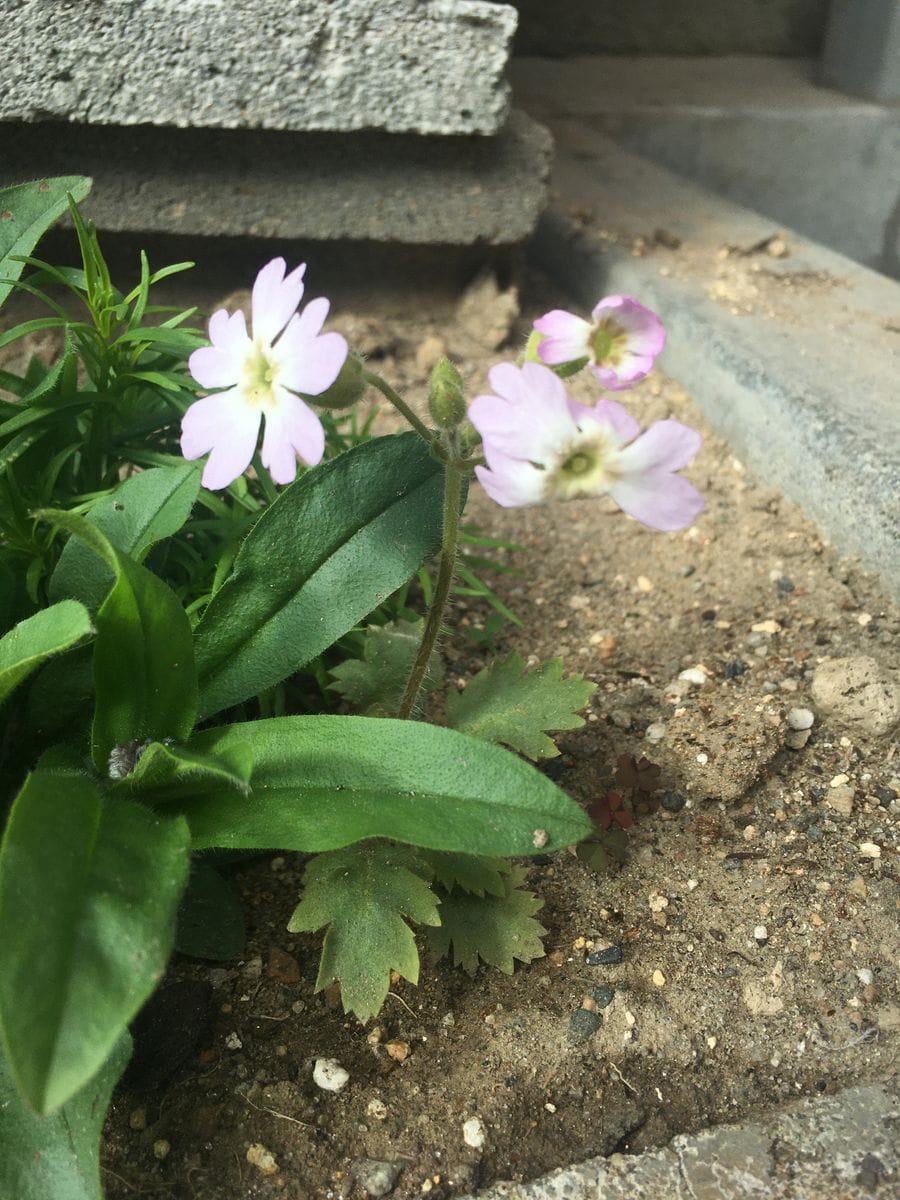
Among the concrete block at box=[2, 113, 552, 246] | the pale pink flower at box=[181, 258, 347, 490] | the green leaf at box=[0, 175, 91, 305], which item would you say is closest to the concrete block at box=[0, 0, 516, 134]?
the concrete block at box=[2, 113, 552, 246]

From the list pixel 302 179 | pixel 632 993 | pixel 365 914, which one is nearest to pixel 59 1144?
pixel 365 914

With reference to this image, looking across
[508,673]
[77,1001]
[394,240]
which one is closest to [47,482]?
[508,673]

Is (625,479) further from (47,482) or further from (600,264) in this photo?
(600,264)

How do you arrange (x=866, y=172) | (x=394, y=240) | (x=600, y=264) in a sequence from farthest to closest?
(x=866, y=172) → (x=600, y=264) → (x=394, y=240)

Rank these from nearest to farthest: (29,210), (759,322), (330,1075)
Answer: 1. (330,1075)
2. (29,210)
3. (759,322)

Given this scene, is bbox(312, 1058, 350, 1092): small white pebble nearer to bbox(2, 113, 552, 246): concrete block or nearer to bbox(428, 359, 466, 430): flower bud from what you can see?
bbox(428, 359, 466, 430): flower bud

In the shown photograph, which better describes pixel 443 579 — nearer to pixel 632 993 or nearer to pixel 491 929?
pixel 491 929
